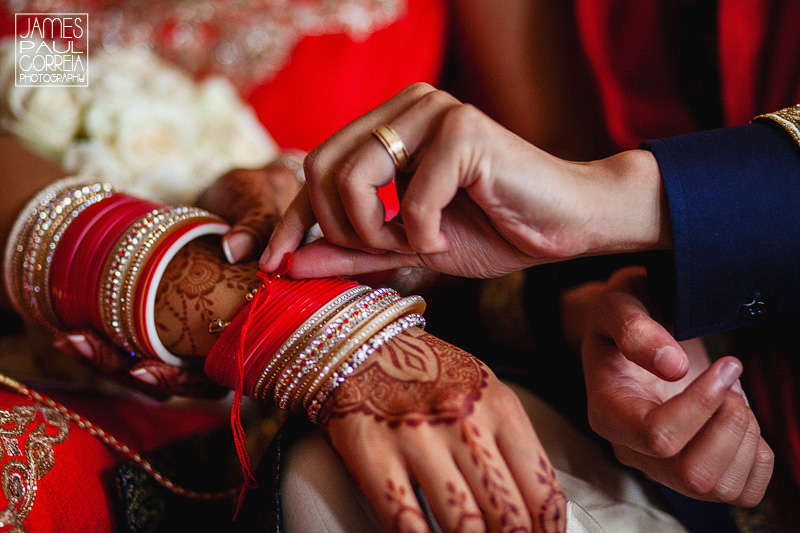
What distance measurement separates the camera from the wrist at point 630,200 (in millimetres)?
511

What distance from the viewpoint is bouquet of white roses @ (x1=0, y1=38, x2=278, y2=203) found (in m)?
0.89

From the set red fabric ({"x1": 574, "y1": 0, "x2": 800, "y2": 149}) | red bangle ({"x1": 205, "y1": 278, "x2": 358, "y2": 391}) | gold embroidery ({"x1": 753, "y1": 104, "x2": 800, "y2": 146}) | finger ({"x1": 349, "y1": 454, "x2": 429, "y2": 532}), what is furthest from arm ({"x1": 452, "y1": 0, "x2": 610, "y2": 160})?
finger ({"x1": 349, "y1": 454, "x2": 429, "y2": 532})

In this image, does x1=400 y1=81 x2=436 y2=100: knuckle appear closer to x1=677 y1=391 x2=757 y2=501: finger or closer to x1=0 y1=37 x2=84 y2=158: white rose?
x1=677 y1=391 x2=757 y2=501: finger

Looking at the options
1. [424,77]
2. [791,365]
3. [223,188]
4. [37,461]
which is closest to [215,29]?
[424,77]

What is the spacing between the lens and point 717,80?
796mm

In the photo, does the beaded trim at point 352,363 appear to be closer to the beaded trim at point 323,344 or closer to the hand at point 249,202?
the beaded trim at point 323,344

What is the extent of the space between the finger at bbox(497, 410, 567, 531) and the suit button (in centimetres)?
30

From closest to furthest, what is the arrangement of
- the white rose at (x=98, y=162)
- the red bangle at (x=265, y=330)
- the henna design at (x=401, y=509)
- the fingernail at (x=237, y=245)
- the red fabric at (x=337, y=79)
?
the henna design at (x=401, y=509) < the red bangle at (x=265, y=330) < the fingernail at (x=237, y=245) < the white rose at (x=98, y=162) < the red fabric at (x=337, y=79)

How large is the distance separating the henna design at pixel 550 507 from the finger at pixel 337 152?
30 cm

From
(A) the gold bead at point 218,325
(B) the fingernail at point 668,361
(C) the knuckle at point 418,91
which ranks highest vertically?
(C) the knuckle at point 418,91

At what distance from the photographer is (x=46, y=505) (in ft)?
1.65

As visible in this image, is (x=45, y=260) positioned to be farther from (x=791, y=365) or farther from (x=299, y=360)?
(x=791, y=365)

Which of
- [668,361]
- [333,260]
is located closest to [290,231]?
[333,260]

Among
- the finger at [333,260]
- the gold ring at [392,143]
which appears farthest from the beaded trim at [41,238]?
the gold ring at [392,143]
